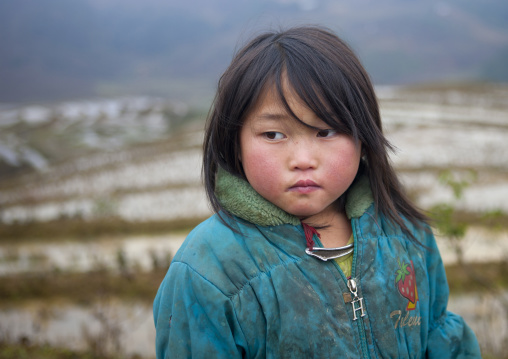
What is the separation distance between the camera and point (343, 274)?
1.20 meters

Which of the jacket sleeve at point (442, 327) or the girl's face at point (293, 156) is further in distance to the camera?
the jacket sleeve at point (442, 327)

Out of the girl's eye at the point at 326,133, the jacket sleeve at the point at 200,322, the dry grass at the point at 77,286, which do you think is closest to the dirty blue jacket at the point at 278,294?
the jacket sleeve at the point at 200,322

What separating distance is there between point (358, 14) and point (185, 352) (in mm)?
175070

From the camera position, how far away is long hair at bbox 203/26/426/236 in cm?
113

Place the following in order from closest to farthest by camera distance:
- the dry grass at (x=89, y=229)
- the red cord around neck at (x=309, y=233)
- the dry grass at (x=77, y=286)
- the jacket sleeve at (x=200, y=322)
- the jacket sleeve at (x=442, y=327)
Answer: the jacket sleeve at (x=200, y=322), the red cord around neck at (x=309, y=233), the jacket sleeve at (x=442, y=327), the dry grass at (x=77, y=286), the dry grass at (x=89, y=229)

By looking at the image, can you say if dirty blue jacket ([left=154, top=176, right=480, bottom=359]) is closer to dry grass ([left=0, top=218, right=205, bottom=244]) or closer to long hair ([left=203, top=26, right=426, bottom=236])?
long hair ([left=203, top=26, right=426, bottom=236])

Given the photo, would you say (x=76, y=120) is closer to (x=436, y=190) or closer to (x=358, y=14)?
(x=436, y=190)

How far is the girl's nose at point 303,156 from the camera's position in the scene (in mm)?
1098

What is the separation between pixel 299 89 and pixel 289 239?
409 millimetres

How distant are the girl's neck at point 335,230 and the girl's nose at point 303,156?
0.24 meters

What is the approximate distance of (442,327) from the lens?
1.37 metres

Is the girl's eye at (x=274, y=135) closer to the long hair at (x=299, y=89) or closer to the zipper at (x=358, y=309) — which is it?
the long hair at (x=299, y=89)

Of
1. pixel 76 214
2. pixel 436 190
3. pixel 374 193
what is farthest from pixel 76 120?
pixel 374 193

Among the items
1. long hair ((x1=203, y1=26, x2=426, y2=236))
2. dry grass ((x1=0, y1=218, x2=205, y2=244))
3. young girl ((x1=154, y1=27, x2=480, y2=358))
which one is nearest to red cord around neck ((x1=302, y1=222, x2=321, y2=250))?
young girl ((x1=154, y1=27, x2=480, y2=358))
